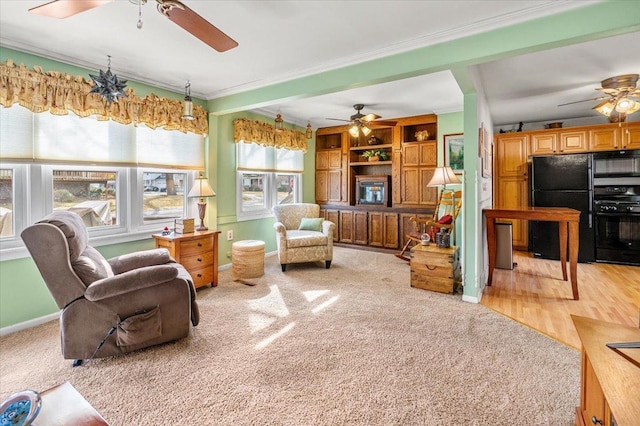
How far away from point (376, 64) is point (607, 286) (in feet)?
12.4

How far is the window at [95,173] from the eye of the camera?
2.73 meters

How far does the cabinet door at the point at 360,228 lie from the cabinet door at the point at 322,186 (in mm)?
767

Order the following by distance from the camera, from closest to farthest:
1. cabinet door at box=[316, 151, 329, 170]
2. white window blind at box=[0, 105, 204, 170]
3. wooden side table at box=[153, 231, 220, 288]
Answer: white window blind at box=[0, 105, 204, 170] < wooden side table at box=[153, 231, 220, 288] < cabinet door at box=[316, 151, 329, 170]

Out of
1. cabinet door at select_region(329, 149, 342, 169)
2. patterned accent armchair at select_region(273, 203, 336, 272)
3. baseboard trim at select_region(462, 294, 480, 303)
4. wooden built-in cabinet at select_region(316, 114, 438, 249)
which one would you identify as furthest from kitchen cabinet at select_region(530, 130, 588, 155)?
patterned accent armchair at select_region(273, 203, 336, 272)

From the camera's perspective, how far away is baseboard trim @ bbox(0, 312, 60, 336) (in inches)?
105

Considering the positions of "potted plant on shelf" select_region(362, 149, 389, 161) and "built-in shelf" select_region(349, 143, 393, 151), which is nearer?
"built-in shelf" select_region(349, 143, 393, 151)

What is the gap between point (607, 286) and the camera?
3752 mm

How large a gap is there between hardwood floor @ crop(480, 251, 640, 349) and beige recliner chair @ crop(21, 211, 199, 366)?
9.91ft

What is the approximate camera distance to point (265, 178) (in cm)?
546

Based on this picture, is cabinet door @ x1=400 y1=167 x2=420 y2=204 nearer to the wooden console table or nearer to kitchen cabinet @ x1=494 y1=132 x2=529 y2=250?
kitchen cabinet @ x1=494 y1=132 x2=529 y2=250

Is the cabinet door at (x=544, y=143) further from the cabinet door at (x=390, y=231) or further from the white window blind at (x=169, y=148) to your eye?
the white window blind at (x=169, y=148)

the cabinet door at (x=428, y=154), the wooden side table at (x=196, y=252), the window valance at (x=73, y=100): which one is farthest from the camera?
the cabinet door at (x=428, y=154)

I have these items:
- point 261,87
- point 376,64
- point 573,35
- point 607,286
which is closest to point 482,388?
point 573,35

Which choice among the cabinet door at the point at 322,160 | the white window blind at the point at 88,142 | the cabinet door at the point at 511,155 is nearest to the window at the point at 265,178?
the cabinet door at the point at 322,160
